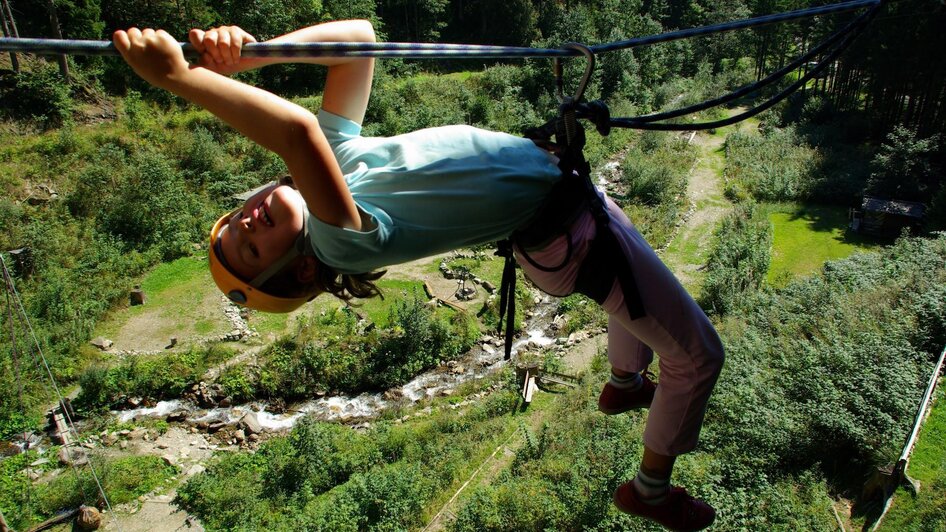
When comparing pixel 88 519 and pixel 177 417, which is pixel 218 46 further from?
pixel 177 417

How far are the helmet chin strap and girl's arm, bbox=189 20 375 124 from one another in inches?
20.9

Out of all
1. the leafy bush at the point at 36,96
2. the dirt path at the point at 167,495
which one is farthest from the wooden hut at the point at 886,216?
the leafy bush at the point at 36,96

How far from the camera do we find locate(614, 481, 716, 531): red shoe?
2963 millimetres

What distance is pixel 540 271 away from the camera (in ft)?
8.79

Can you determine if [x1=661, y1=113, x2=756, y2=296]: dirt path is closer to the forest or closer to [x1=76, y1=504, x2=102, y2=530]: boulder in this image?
the forest

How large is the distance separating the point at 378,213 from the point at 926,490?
27.6 ft

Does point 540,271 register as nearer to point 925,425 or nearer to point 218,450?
point 925,425

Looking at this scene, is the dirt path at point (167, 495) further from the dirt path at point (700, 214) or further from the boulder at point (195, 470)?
the dirt path at point (700, 214)

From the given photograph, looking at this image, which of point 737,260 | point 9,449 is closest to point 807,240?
point 737,260

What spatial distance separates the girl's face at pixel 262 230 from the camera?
7.34 feet

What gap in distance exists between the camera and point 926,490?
Result: 7.40 metres

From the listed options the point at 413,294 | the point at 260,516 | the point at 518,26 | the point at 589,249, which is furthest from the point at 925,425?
the point at 518,26

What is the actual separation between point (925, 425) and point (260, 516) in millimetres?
9714

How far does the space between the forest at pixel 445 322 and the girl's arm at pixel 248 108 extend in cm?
655
